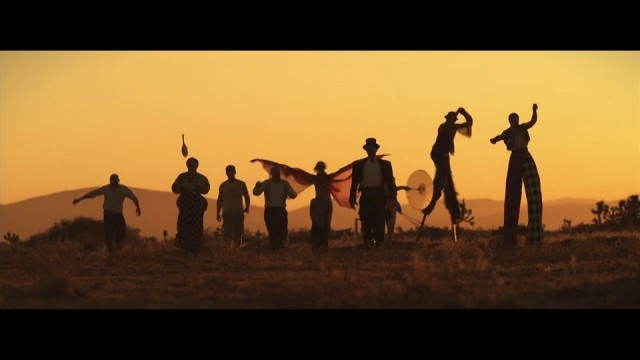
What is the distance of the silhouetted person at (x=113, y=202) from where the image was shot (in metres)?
23.3

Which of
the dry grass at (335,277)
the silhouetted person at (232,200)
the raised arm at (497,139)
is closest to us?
the dry grass at (335,277)

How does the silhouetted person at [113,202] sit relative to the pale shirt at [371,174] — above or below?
below

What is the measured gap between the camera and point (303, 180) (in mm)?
25734

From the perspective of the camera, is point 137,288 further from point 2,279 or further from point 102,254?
point 102,254

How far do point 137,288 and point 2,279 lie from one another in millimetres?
3107

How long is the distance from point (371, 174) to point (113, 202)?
5123mm

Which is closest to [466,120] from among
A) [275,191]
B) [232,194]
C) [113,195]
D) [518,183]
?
[518,183]

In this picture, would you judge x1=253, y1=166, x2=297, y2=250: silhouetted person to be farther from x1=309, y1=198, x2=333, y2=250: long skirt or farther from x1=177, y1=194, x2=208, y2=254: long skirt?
x1=177, y1=194, x2=208, y2=254: long skirt

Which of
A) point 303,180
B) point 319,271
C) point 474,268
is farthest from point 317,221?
point 474,268

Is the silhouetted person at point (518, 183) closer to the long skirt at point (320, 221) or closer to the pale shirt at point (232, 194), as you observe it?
the long skirt at point (320, 221)

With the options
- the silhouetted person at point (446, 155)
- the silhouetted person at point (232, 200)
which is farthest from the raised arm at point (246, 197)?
the silhouetted person at point (446, 155)

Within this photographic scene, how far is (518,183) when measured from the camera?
22406mm

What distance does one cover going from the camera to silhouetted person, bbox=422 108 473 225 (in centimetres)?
2372
